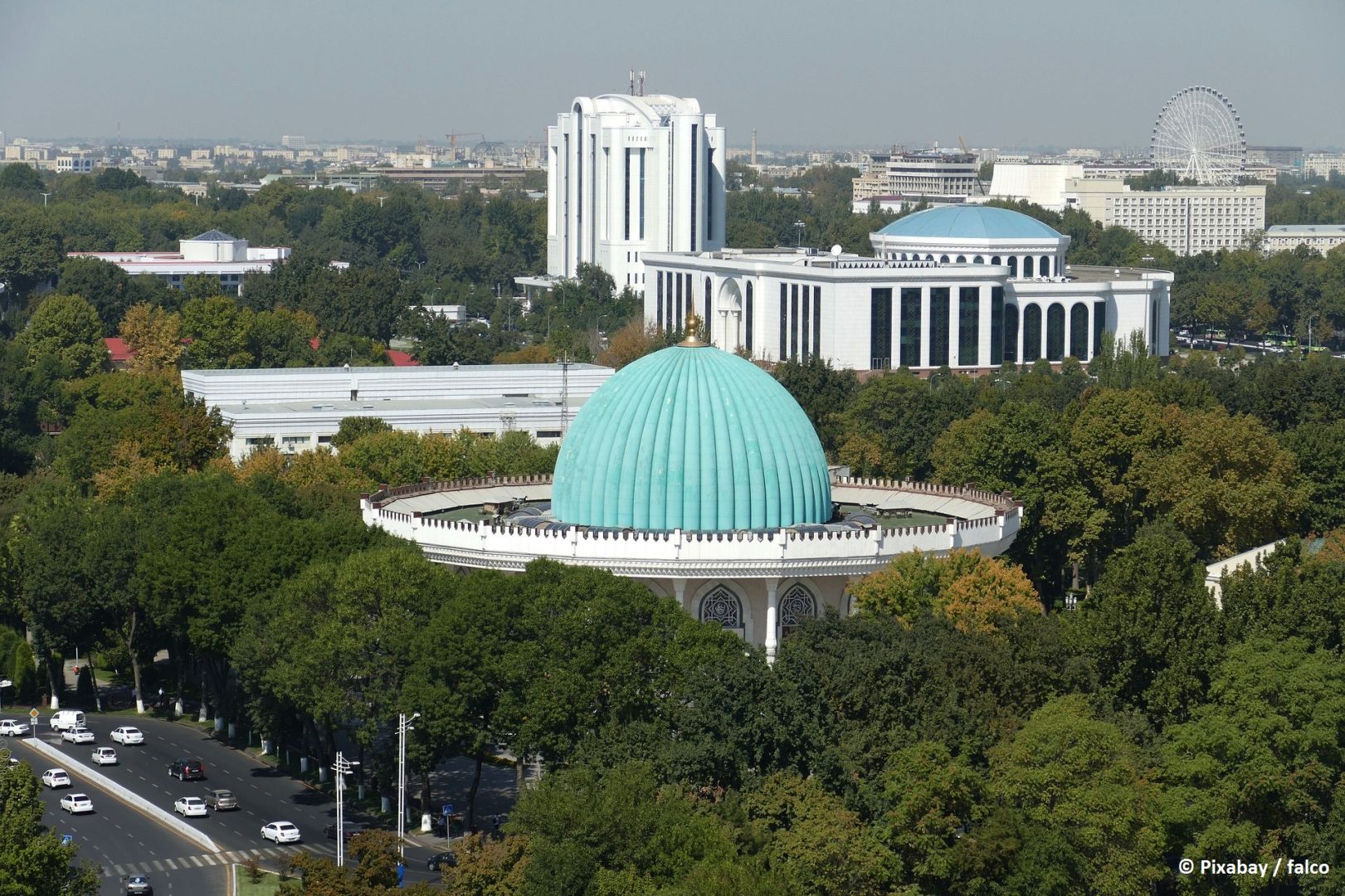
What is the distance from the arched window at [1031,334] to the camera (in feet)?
481

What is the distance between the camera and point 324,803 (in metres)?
58.6

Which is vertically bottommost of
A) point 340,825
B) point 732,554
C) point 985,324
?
point 340,825

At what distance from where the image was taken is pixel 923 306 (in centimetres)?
14250

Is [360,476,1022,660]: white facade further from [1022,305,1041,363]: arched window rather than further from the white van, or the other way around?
[1022,305,1041,363]: arched window

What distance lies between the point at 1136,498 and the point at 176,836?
115 feet

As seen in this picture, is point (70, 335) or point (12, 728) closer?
point (12, 728)

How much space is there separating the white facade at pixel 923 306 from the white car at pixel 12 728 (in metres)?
76.5

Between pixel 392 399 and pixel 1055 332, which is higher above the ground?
pixel 392 399

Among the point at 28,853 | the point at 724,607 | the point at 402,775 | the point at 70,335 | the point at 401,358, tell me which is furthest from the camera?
the point at 401,358

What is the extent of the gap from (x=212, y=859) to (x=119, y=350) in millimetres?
84905

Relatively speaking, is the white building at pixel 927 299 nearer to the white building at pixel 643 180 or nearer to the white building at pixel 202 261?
the white building at pixel 643 180

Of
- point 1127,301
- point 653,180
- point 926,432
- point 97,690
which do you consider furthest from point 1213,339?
point 97,690

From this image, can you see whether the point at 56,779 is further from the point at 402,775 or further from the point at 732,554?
the point at 732,554

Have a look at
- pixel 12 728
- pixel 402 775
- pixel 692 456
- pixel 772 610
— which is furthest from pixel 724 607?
pixel 12 728
